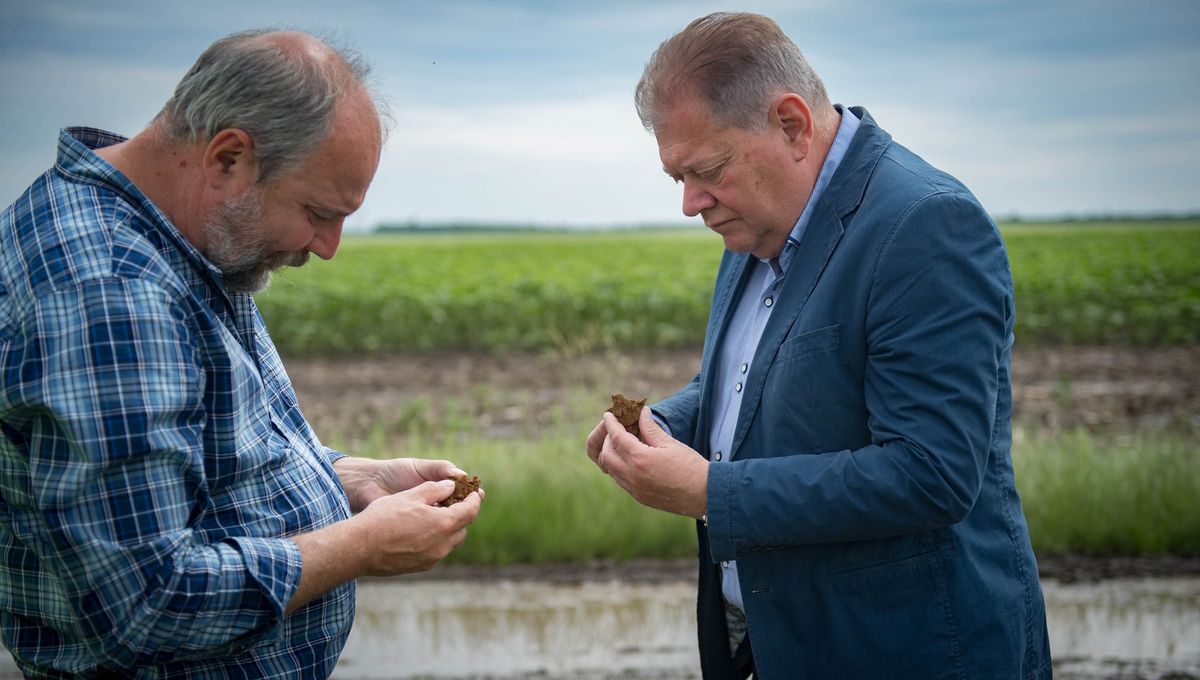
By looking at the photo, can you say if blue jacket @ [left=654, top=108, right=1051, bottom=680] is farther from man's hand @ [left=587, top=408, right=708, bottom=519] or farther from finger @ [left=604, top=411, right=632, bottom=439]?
finger @ [left=604, top=411, right=632, bottom=439]

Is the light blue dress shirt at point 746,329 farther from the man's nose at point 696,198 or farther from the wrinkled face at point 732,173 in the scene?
the man's nose at point 696,198

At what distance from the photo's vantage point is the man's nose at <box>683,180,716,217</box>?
99.4 inches

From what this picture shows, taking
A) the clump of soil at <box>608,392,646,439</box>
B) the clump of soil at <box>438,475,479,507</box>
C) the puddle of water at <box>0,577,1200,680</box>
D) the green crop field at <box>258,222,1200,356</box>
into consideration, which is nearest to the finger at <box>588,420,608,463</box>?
the clump of soil at <box>608,392,646,439</box>

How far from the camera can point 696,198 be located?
2537 mm

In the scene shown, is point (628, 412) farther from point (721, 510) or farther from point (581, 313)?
point (581, 313)

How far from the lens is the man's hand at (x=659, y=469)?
2387 mm

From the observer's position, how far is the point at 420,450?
666 centimetres

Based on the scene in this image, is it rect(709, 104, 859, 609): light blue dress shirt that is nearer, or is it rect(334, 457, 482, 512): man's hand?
rect(709, 104, 859, 609): light blue dress shirt

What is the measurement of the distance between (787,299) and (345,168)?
108cm

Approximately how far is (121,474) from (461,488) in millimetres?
917

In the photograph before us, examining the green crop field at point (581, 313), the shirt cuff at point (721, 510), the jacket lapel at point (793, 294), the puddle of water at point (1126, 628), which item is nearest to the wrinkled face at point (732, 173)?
the jacket lapel at point (793, 294)

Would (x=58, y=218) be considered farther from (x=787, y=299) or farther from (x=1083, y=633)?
(x=1083, y=633)

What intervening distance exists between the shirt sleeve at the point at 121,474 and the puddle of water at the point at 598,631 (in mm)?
2996

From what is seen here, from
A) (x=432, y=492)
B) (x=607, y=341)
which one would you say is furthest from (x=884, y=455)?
(x=607, y=341)
